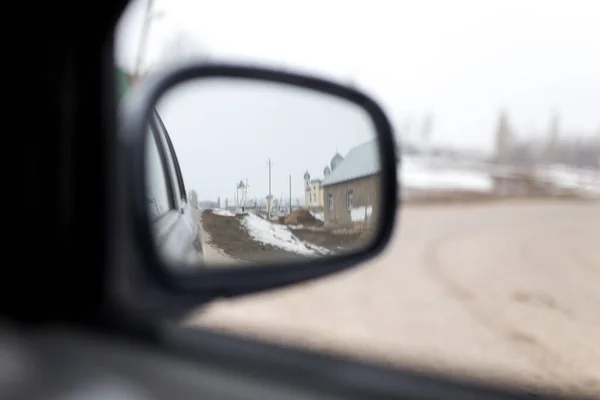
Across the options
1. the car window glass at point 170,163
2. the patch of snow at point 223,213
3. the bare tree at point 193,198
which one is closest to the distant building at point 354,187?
the patch of snow at point 223,213

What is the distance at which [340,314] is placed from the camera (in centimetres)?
467

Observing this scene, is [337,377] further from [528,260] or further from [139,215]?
[528,260]

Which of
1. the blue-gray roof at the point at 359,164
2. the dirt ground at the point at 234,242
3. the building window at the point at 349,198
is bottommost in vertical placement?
the dirt ground at the point at 234,242

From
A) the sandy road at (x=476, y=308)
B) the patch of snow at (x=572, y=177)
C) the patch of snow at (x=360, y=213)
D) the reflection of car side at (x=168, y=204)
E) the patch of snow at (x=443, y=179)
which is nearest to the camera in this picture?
A: the reflection of car side at (x=168, y=204)

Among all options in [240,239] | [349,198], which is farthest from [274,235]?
[349,198]

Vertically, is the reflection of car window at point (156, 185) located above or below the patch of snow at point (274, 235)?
above

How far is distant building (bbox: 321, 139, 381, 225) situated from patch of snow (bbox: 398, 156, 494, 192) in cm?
517

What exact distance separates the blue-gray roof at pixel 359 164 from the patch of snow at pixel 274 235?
0.70ft

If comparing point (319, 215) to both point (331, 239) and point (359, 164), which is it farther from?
point (359, 164)

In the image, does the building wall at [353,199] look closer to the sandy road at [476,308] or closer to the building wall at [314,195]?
the building wall at [314,195]

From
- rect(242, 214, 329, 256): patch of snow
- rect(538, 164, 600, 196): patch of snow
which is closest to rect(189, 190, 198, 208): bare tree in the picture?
rect(242, 214, 329, 256): patch of snow

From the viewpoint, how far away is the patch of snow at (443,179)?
7.62 meters

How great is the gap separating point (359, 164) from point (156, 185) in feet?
2.03

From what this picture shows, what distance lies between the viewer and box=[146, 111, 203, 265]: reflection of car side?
78.6 inches
